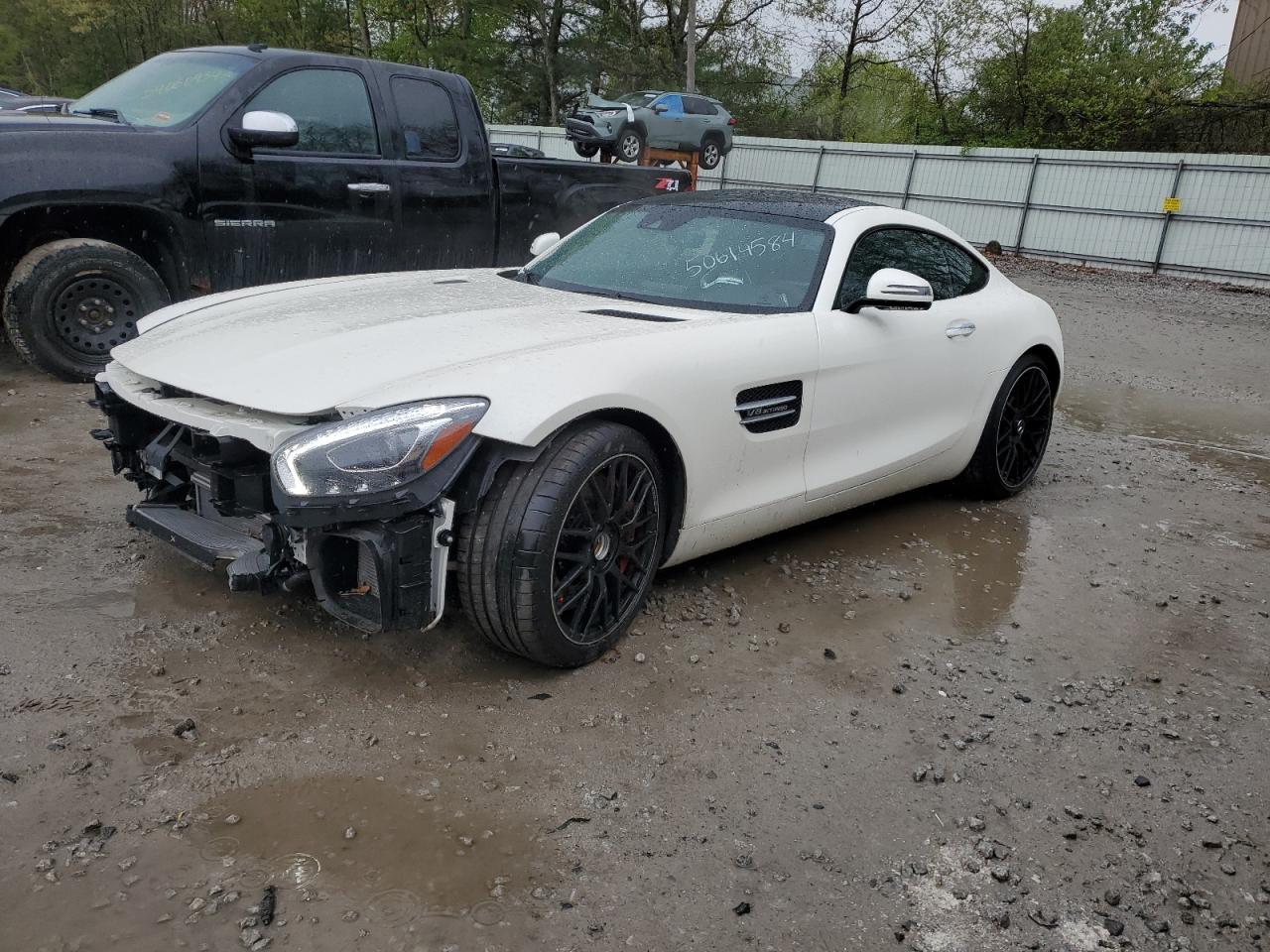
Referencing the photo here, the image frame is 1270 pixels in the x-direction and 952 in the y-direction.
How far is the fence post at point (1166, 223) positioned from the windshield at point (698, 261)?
700 inches

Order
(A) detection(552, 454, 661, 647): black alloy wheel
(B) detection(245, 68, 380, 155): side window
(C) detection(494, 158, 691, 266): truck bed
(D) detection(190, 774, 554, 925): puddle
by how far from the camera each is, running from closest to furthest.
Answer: (D) detection(190, 774, 554, 925): puddle < (A) detection(552, 454, 661, 647): black alloy wheel < (B) detection(245, 68, 380, 155): side window < (C) detection(494, 158, 691, 266): truck bed

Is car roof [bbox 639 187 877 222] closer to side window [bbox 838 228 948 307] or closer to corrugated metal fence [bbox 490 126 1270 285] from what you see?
side window [bbox 838 228 948 307]

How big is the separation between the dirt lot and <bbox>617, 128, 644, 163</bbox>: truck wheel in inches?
604

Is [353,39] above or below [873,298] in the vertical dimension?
above

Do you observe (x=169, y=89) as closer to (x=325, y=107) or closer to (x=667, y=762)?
(x=325, y=107)

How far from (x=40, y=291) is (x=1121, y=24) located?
31.3m

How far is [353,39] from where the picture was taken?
45.6 metres

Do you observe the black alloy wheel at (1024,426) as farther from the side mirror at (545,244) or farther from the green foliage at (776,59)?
the green foliage at (776,59)

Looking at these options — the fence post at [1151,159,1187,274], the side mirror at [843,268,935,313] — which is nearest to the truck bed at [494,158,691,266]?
the side mirror at [843,268,935,313]

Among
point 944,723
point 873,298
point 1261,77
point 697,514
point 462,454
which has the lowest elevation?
point 944,723

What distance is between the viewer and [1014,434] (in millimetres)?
5133

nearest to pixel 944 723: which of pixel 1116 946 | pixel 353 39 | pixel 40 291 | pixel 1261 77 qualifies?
pixel 1116 946

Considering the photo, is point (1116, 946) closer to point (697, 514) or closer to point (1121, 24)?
point (697, 514)

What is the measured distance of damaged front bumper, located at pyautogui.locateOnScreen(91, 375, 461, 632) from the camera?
2689mm
